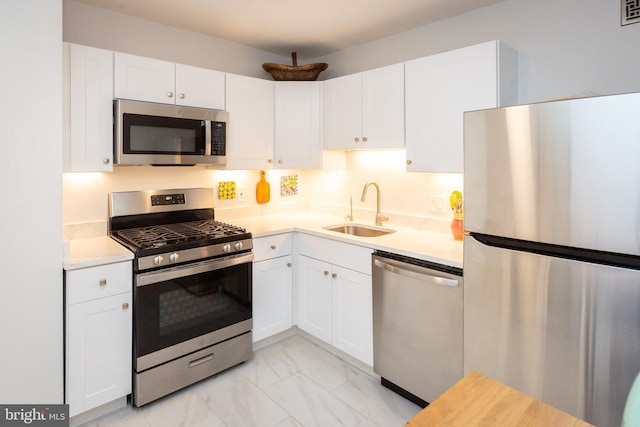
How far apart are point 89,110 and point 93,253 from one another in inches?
32.9

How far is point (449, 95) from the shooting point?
225 cm

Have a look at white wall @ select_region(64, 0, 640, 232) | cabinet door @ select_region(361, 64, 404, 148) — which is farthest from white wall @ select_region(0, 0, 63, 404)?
cabinet door @ select_region(361, 64, 404, 148)

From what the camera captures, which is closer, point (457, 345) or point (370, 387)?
point (457, 345)

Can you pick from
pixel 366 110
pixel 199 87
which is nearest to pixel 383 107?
pixel 366 110

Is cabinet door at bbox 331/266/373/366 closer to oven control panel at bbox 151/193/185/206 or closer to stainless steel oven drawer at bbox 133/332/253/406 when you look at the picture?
stainless steel oven drawer at bbox 133/332/253/406

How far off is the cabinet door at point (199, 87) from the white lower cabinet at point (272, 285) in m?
1.04

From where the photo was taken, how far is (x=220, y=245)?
2.42 m

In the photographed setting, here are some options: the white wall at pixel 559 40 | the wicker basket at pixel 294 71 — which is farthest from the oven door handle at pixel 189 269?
the white wall at pixel 559 40

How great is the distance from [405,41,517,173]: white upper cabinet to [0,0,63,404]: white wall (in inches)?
77.9

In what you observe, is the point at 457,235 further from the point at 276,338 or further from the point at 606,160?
the point at 276,338

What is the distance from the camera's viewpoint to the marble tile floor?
2.06 m

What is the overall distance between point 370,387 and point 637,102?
6.49ft

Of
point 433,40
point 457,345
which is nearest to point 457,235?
point 457,345

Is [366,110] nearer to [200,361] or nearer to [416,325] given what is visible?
[416,325]
